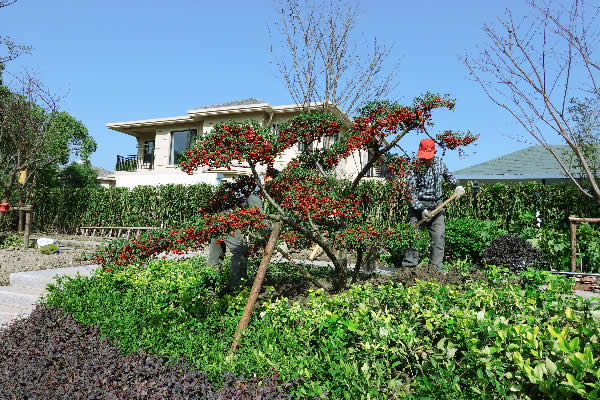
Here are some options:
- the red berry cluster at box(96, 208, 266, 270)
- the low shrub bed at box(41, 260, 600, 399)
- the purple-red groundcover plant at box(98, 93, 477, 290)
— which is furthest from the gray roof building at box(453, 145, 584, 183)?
the red berry cluster at box(96, 208, 266, 270)

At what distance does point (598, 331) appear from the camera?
1.97 meters

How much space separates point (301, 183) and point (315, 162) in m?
1.05

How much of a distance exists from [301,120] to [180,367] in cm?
289

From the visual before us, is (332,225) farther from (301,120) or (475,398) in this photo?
(475,398)

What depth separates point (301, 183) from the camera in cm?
429

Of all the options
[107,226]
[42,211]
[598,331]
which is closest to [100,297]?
[598,331]

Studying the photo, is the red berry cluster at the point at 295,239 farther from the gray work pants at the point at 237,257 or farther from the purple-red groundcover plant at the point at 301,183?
the gray work pants at the point at 237,257

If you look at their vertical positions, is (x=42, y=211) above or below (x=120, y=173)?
below

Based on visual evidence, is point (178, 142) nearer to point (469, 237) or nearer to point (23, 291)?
point (23, 291)

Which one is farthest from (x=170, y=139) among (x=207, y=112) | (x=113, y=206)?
(x=113, y=206)

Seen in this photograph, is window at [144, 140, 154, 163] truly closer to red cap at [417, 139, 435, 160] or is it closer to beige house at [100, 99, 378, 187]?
beige house at [100, 99, 378, 187]

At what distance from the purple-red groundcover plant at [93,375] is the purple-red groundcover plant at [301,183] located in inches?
32.5

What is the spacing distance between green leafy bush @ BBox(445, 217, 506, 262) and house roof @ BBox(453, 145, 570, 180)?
8.64 m

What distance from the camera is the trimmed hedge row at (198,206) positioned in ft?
27.5
